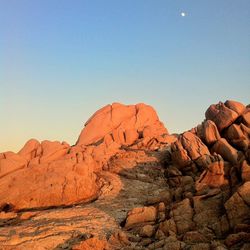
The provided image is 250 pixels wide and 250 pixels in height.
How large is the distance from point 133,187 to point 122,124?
23.9 m

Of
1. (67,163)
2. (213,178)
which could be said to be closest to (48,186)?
(67,163)

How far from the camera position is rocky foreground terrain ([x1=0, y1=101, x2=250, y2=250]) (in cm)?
2622

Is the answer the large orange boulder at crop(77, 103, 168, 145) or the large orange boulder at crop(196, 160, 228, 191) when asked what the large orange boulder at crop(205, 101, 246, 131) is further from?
the large orange boulder at crop(77, 103, 168, 145)

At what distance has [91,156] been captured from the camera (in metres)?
50.9

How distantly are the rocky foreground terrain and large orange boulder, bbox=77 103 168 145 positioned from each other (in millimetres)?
193

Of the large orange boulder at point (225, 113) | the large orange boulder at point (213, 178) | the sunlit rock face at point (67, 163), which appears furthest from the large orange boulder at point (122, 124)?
the large orange boulder at point (213, 178)

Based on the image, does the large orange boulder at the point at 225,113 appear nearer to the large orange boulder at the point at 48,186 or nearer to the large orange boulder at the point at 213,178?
the large orange boulder at the point at 213,178

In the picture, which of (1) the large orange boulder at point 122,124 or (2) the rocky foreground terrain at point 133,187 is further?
(1) the large orange boulder at point 122,124

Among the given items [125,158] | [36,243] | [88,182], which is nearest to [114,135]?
[125,158]

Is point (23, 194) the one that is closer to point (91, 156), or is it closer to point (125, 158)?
point (91, 156)

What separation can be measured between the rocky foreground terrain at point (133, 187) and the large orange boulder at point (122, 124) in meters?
0.19

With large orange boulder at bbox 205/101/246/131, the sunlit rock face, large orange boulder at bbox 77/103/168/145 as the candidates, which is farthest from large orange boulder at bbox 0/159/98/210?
large orange boulder at bbox 77/103/168/145

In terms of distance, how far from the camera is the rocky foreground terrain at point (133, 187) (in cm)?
2622

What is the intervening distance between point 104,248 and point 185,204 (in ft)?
25.4
